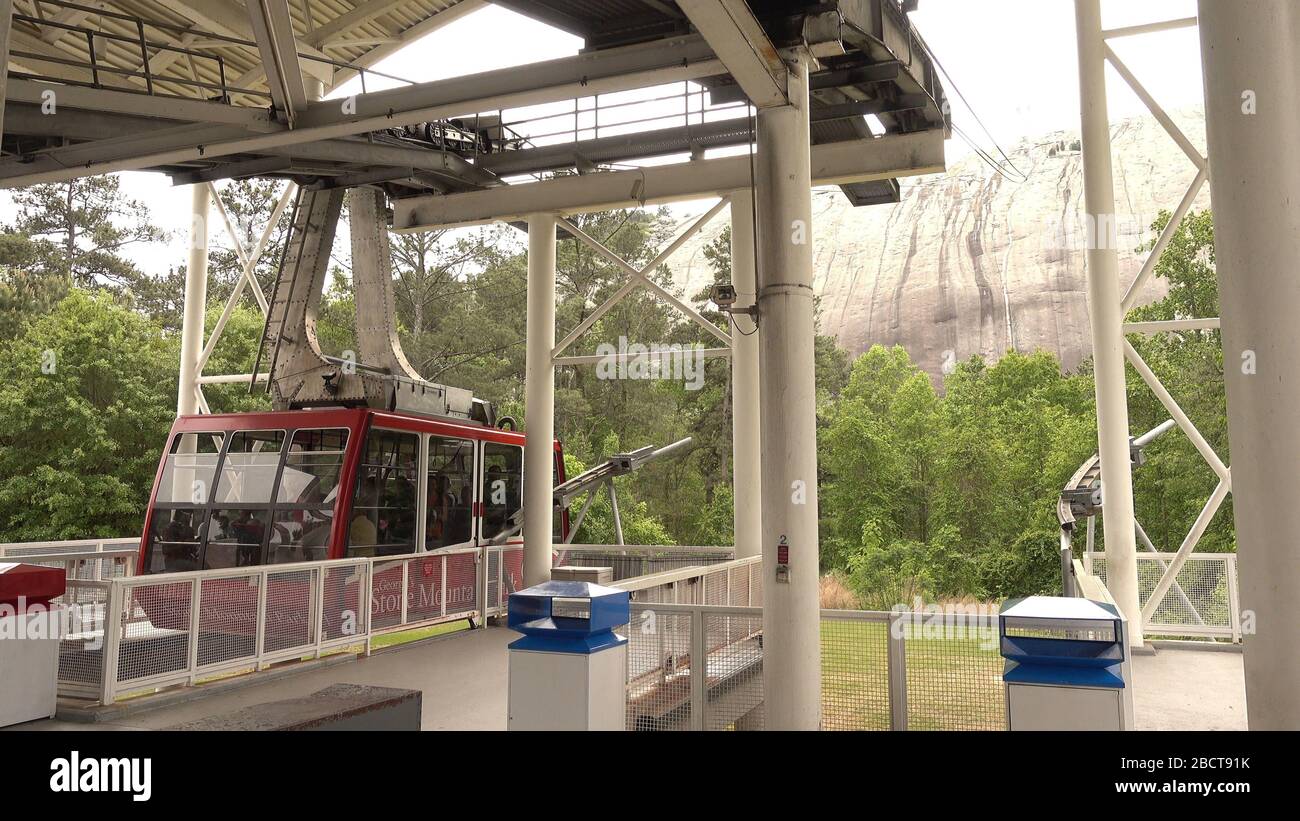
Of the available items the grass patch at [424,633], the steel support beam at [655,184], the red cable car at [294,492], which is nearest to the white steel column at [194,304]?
the steel support beam at [655,184]

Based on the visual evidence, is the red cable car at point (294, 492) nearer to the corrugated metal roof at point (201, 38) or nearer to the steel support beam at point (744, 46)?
the corrugated metal roof at point (201, 38)

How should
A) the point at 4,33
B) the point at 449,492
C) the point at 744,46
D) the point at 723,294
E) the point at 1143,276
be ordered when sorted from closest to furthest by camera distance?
the point at 4,33 < the point at 744,46 < the point at 723,294 < the point at 1143,276 < the point at 449,492

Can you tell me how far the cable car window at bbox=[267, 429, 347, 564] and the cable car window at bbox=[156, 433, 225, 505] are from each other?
3.73ft

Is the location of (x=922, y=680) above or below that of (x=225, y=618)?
below

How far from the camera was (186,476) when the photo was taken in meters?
12.3

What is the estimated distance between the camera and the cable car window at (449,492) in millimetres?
13289

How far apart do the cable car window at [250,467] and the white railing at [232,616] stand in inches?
82.5

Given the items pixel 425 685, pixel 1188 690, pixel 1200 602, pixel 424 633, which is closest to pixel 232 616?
pixel 425 685

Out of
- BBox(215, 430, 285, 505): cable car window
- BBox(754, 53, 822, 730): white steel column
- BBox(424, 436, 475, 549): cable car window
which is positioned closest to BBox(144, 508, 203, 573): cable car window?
BBox(215, 430, 285, 505): cable car window

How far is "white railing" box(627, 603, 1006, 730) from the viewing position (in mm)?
6465

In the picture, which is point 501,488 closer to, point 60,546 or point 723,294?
point 60,546

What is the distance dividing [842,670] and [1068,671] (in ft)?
10.5

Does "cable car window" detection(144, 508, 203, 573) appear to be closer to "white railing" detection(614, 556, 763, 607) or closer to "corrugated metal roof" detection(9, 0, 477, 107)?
"corrugated metal roof" detection(9, 0, 477, 107)

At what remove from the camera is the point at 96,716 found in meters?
7.43
